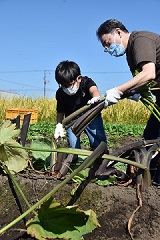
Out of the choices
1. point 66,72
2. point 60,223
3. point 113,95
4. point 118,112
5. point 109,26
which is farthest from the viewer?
point 118,112

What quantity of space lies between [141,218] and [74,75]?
1995mm

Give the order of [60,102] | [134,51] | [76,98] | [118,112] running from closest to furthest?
[134,51] → [76,98] → [60,102] → [118,112]

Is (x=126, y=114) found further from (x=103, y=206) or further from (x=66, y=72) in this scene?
(x=103, y=206)

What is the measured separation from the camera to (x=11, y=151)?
1.81 metres

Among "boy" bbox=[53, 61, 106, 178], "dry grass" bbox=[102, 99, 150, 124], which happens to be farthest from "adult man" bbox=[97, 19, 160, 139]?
"dry grass" bbox=[102, 99, 150, 124]

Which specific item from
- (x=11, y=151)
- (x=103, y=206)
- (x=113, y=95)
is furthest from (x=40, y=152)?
(x=103, y=206)

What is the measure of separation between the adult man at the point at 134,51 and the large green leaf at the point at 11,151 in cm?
72

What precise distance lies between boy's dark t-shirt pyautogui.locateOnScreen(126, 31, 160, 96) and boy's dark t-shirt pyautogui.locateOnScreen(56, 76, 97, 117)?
808 millimetres

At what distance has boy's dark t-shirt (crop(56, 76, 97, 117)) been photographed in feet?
12.2

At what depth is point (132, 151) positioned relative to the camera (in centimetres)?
191

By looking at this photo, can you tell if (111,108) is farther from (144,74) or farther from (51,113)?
(144,74)

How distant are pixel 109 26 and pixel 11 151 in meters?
1.55

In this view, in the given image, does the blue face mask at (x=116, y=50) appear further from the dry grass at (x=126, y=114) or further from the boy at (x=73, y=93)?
the dry grass at (x=126, y=114)

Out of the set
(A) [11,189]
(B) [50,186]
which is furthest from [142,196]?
(A) [11,189]
